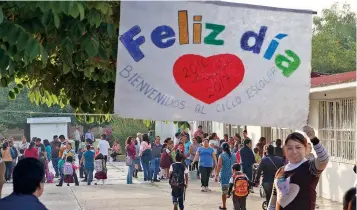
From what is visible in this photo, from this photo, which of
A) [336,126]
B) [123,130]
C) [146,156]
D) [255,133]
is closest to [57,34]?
[336,126]

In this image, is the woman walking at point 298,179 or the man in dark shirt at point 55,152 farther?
the man in dark shirt at point 55,152

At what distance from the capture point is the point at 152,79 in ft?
16.9

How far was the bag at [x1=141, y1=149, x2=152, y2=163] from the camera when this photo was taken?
23.1 m

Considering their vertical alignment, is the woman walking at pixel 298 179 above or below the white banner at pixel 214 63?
below

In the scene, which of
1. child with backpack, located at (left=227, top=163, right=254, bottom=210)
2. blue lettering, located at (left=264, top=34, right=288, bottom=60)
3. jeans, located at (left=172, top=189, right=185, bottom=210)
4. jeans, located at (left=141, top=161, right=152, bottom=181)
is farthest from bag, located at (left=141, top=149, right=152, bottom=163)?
blue lettering, located at (left=264, top=34, right=288, bottom=60)

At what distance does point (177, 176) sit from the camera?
14227 millimetres

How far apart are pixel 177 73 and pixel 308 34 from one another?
987 millimetres

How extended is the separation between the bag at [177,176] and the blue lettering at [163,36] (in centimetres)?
922

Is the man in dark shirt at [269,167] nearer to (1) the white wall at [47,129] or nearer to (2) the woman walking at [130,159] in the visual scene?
(2) the woman walking at [130,159]

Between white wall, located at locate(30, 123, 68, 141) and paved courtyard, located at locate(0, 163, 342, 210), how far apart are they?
Result: 23.0 m

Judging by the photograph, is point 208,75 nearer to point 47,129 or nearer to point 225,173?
point 225,173

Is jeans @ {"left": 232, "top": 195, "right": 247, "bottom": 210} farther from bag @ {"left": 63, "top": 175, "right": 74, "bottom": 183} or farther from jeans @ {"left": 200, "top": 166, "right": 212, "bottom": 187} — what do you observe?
bag @ {"left": 63, "top": 175, "right": 74, "bottom": 183}

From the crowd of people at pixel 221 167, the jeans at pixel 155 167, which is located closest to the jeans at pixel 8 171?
the crowd of people at pixel 221 167

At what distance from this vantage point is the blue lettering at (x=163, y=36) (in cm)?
511
